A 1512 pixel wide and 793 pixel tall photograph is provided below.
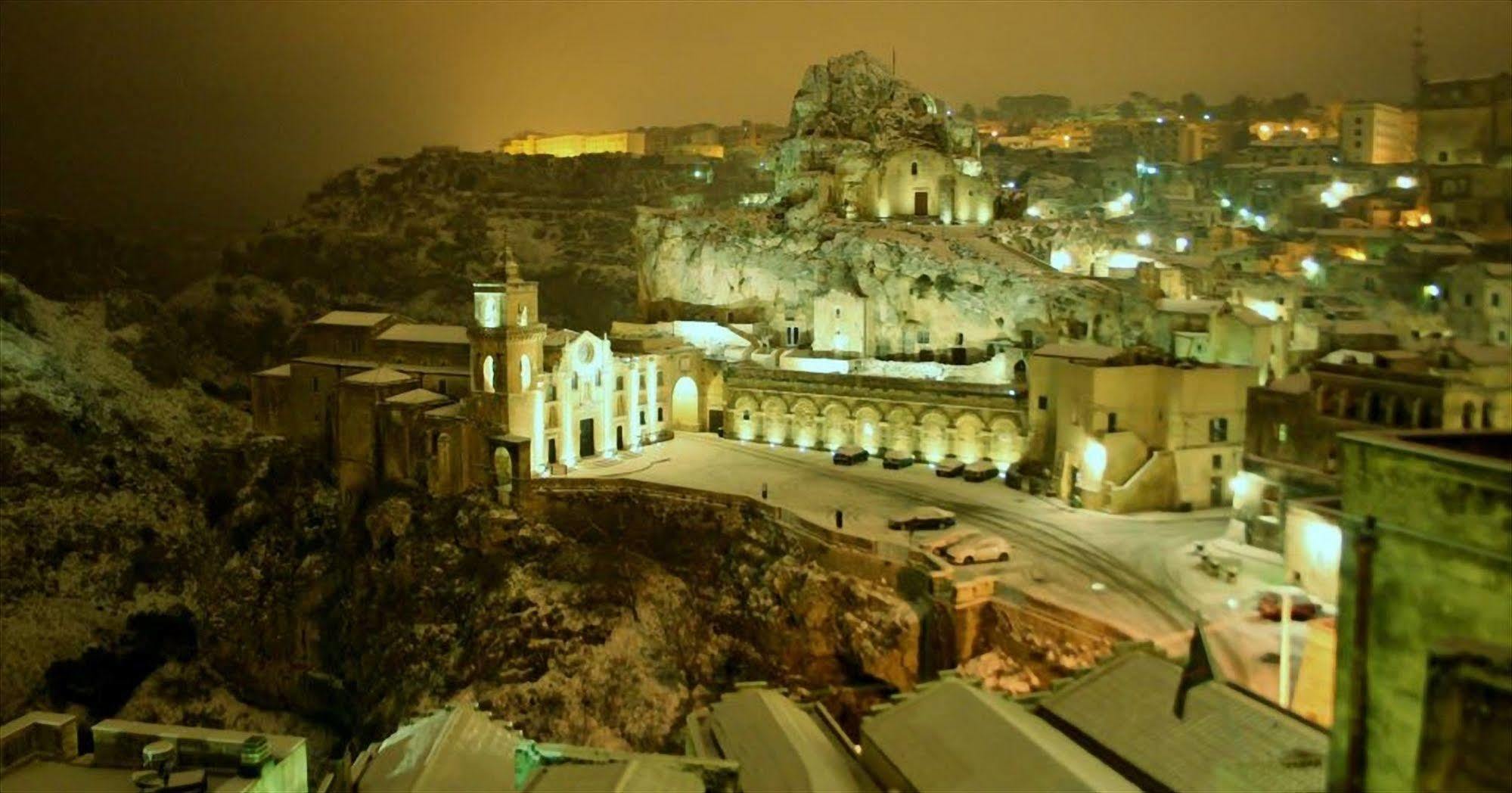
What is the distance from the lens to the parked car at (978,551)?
33.5 m

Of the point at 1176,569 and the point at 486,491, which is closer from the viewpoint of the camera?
the point at 1176,569

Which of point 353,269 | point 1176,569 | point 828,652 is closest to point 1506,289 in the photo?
→ point 1176,569

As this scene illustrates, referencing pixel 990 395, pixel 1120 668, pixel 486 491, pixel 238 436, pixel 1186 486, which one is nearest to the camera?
pixel 1120 668

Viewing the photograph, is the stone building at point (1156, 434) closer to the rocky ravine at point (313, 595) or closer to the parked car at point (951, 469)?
the parked car at point (951, 469)

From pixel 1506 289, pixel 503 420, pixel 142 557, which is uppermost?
pixel 1506 289

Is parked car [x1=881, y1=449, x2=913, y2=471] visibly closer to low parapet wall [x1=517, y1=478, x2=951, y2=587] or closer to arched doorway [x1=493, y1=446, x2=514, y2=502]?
low parapet wall [x1=517, y1=478, x2=951, y2=587]

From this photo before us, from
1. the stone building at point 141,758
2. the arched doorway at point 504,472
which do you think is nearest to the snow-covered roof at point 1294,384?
the arched doorway at point 504,472

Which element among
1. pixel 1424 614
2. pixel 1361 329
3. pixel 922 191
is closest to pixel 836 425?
pixel 922 191

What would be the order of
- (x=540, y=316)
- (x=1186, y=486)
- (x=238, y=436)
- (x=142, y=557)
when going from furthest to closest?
(x=540, y=316) < (x=238, y=436) < (x=142, y=557) < (x=1186, y=486)

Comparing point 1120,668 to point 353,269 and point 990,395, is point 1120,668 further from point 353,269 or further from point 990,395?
point 353,269

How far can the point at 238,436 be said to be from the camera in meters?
57.5

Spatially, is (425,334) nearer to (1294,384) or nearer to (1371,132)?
(1294,384)

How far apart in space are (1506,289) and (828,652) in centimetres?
3257

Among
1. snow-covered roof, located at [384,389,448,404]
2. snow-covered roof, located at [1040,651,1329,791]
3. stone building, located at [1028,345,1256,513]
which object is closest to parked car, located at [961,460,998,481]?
stone building, located at [1028,345,1256,513]
